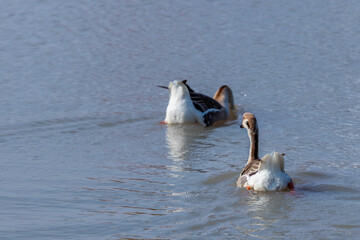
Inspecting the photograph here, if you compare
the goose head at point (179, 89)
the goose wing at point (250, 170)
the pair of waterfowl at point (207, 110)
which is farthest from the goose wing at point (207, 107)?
the goose wing at point (250, 170)

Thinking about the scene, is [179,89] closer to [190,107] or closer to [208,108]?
[190,107]

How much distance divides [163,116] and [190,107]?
22.7 inches

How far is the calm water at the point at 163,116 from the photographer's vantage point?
279 inches

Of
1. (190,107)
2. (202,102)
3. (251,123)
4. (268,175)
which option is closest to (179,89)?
(190,107)

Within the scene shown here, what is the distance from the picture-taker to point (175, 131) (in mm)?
11625

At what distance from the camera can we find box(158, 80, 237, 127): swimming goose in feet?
39.1

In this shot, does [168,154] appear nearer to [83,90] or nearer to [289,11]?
[83,90]

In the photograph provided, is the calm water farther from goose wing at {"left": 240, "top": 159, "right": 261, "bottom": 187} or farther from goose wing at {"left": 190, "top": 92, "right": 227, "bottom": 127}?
goose wing at {"left": 190, "top": 92, "right": 227, "bottom": 127}

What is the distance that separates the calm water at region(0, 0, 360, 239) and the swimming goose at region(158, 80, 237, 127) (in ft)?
1.05

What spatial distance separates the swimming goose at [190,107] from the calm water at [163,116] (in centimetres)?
32

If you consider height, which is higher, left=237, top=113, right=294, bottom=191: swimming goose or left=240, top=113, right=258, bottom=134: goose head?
left=240, top=113, right=258, bottom=134: goose head

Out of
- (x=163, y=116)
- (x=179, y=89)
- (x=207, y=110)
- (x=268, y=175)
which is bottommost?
(x=268, y=175)

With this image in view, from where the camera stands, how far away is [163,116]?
1239 cm

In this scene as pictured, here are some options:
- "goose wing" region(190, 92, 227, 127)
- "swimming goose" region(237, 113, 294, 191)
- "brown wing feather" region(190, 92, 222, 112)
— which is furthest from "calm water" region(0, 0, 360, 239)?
"brown wing feather" region(190, 92, 222, 112)
